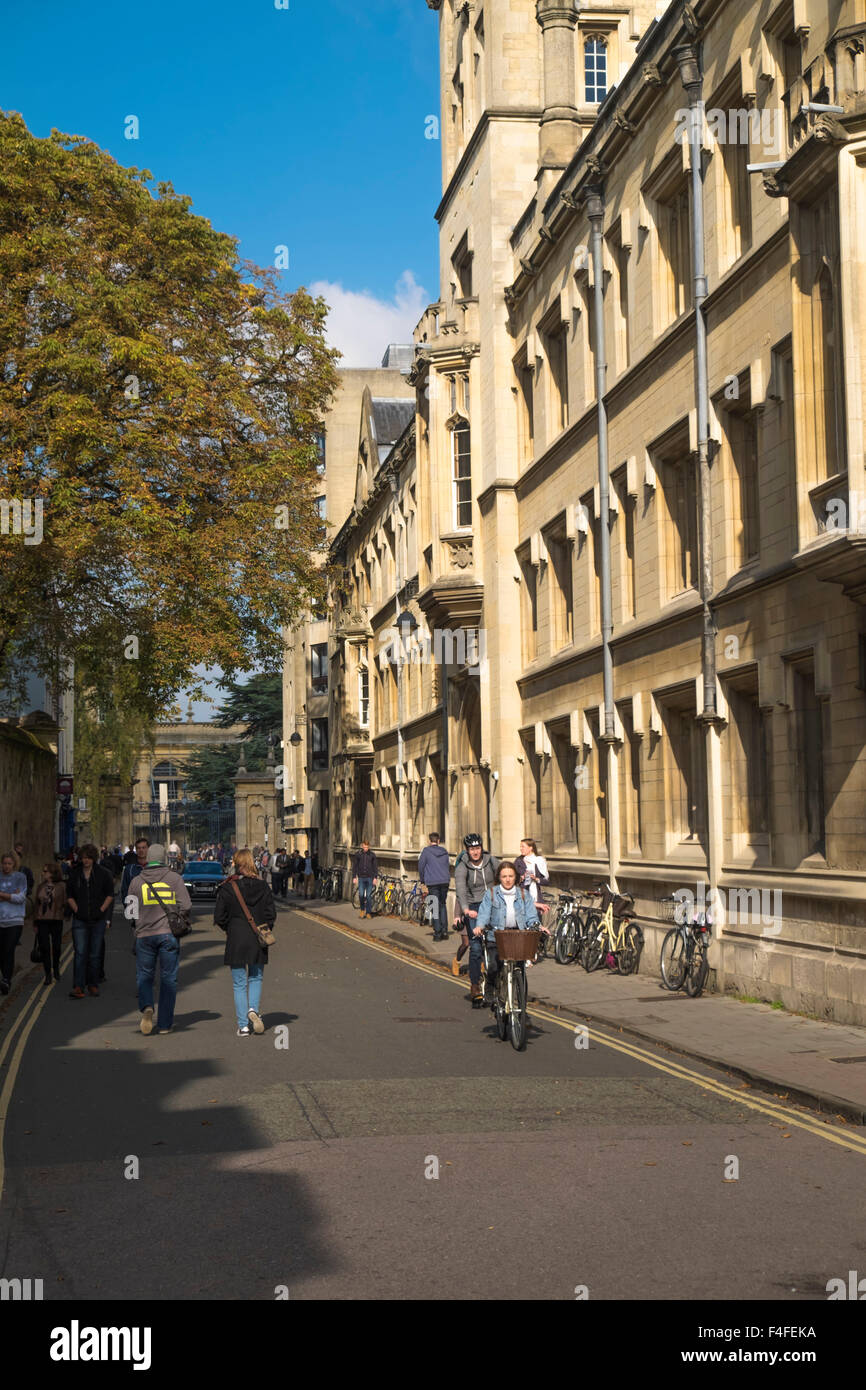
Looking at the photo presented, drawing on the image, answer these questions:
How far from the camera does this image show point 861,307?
1386 cm

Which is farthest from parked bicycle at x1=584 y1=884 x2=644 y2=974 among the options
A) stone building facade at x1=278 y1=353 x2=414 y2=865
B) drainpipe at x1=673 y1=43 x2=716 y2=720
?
stone building facade at x1=278 y1=353 x2=414 y2=865

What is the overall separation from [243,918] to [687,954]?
5.62 m

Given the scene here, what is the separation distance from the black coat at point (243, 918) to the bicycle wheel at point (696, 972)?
17.5 ft

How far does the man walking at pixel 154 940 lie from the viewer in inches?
610

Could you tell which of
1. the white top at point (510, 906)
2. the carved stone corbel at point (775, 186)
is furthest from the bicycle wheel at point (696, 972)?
the carved stone corbel at point (775, 186)

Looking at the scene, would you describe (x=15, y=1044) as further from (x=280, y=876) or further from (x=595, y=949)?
(x=280, y=876)

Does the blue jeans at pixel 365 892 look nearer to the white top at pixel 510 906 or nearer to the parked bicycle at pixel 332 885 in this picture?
the parked bicycle at pixel 332 885

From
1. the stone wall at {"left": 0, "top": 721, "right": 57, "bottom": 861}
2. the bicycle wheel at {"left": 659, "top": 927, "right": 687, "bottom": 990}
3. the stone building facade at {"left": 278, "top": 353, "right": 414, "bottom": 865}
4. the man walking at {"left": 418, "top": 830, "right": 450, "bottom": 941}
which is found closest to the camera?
the bicycle wheel at {"left": 659, "top": 927, "right": 687, "bottom": 990}

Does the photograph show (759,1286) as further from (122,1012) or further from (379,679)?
(379,679)

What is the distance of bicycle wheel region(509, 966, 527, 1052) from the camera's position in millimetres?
13711

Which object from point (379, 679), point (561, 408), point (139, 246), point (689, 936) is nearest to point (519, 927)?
point (689, 936)

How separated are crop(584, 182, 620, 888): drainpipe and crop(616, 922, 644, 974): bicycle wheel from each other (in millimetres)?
2185

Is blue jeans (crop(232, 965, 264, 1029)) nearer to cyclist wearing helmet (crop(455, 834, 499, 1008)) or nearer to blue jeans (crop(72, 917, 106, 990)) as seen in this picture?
cyclist wearing helmet (crop(455, 834, 499, 1008))

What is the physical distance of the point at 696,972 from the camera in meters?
17.6
